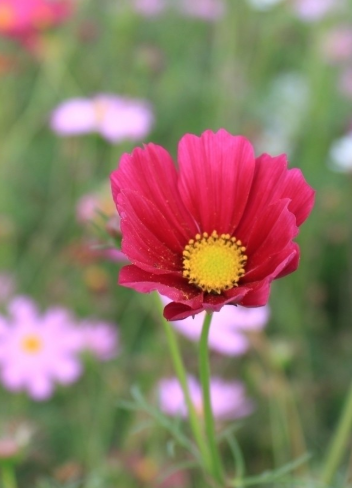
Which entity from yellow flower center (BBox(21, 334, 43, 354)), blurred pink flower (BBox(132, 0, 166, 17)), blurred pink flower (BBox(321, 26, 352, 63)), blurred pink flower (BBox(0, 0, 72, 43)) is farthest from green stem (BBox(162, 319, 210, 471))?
blurred pink flower (BBox(132, 0, 166, 17))

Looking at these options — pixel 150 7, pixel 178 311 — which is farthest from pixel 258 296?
pixel 150 7

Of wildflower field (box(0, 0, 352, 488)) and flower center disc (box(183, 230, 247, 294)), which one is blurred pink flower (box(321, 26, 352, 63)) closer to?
wildflower field (box(0, 0, 352, 488))

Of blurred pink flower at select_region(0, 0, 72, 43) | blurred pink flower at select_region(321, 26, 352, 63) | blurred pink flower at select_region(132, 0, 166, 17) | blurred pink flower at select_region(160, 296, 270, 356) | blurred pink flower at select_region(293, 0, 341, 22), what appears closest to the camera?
blurred pink flower at select_region(160, 296, 270, 356)

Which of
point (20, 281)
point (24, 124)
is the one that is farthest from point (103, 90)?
point (20, 281)

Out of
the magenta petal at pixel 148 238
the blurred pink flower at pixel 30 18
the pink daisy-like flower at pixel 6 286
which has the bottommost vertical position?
the magenta petal at pixel 148 238

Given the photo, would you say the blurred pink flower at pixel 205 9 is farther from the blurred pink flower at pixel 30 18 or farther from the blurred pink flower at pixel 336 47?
the blurred pink flower at pixel 30 18

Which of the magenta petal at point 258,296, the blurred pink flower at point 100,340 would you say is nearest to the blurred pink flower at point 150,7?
the blurred pink flower at point 100,340
